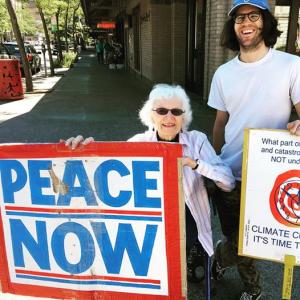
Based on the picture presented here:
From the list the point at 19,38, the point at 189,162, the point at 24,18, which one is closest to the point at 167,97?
the point at 189,162

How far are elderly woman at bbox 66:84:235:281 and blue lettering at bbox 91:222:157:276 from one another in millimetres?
365

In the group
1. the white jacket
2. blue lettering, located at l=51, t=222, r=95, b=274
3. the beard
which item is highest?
the beard

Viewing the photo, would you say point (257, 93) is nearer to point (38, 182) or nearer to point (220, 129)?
point (220, 129)

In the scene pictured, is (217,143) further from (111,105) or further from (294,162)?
(111,105)

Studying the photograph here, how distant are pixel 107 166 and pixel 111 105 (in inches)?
341

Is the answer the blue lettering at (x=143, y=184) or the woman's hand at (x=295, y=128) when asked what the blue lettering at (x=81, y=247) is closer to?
the blue lettering at (x=143, y=184)

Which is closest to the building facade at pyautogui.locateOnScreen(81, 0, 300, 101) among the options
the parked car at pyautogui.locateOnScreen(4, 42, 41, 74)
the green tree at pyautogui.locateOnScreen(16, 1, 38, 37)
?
the parked car at pyautogui.locateOnScreen(4, 42, 41, 74)

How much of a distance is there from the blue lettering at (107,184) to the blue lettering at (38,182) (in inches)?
10.3

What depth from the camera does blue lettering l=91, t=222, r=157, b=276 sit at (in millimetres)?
2080

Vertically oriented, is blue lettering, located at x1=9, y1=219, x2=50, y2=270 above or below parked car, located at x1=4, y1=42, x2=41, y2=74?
above

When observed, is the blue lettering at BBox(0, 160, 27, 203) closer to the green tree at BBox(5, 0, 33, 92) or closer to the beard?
the beard

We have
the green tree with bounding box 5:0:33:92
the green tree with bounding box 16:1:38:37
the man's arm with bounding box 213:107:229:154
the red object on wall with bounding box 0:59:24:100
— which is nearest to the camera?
the man's arm with bounding box 213:107:229:154

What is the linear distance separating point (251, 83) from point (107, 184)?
0.95 m

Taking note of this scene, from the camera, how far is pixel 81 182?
6.86ft
